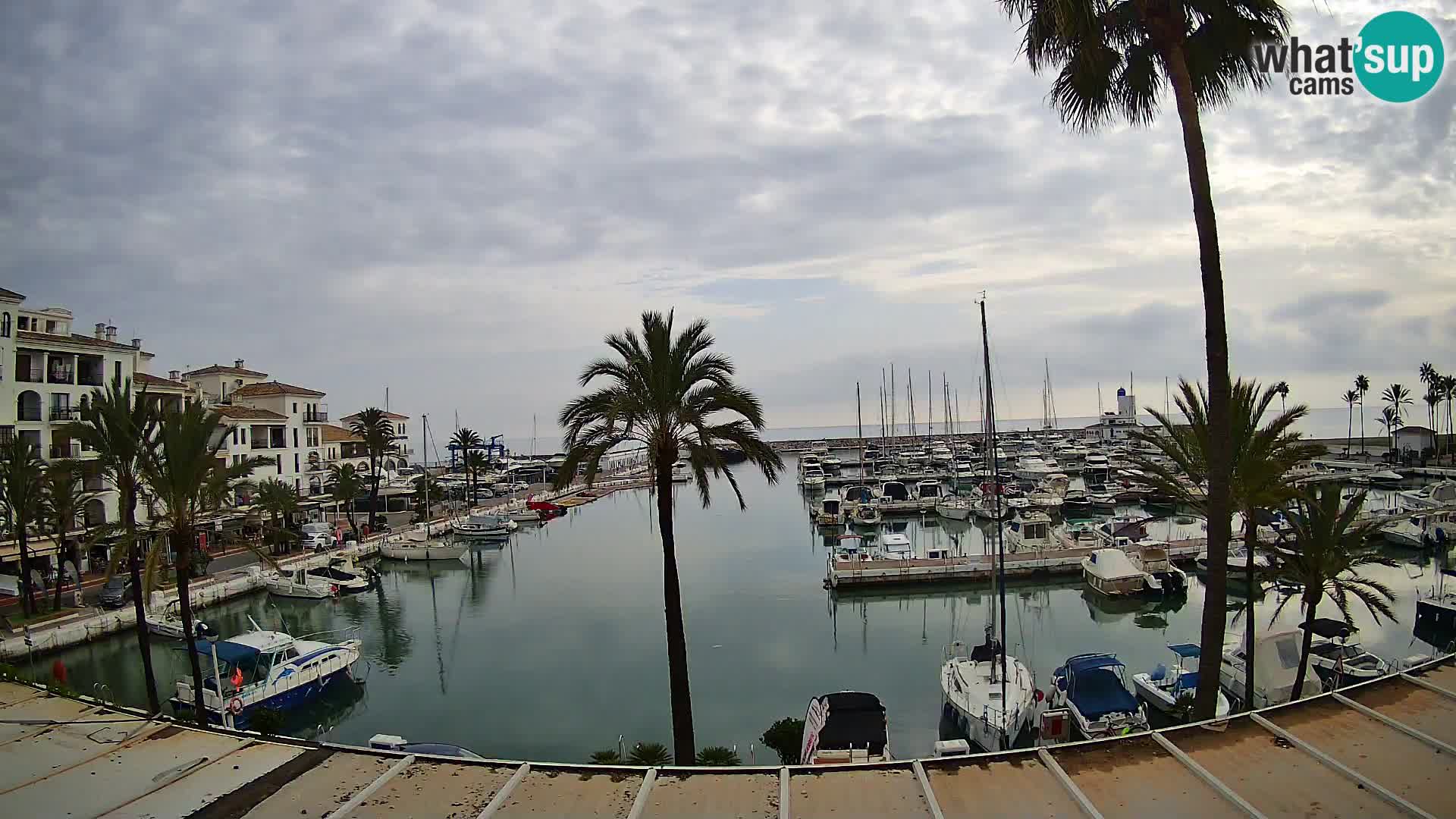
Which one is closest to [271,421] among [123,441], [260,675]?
[260,675]

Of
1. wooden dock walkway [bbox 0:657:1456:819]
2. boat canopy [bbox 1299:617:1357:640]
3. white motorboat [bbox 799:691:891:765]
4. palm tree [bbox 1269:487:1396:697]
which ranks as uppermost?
palm tree [bbox 1269:487:1396:697]

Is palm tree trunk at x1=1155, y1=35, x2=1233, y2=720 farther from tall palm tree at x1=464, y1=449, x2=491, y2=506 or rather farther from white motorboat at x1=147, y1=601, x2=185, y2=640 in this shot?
tall palm tree at x1=464, y1=449, x2=491, y2=506

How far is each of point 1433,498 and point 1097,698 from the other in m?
Result: 46.9

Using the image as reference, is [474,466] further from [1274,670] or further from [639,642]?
[1274,670]

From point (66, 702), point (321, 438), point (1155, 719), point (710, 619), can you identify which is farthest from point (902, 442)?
point (66, 702)

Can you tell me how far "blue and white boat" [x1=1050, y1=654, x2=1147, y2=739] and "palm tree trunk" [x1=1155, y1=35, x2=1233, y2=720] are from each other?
713cm

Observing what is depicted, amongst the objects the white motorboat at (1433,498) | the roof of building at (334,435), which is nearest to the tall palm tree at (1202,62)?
the white motorboat at (1433,498)

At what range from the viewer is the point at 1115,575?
112 ft

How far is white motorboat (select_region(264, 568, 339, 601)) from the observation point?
3819cm

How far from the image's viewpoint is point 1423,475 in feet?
226

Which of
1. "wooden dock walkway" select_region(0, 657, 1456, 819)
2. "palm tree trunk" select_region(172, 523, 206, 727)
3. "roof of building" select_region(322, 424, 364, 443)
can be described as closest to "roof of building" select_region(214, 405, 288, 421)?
"roof of building" select_region(322, 424, 364, 443)

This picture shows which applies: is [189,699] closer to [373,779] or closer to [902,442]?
[373,779]

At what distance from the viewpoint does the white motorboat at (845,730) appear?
14.8m

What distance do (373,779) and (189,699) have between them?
17.0 m
